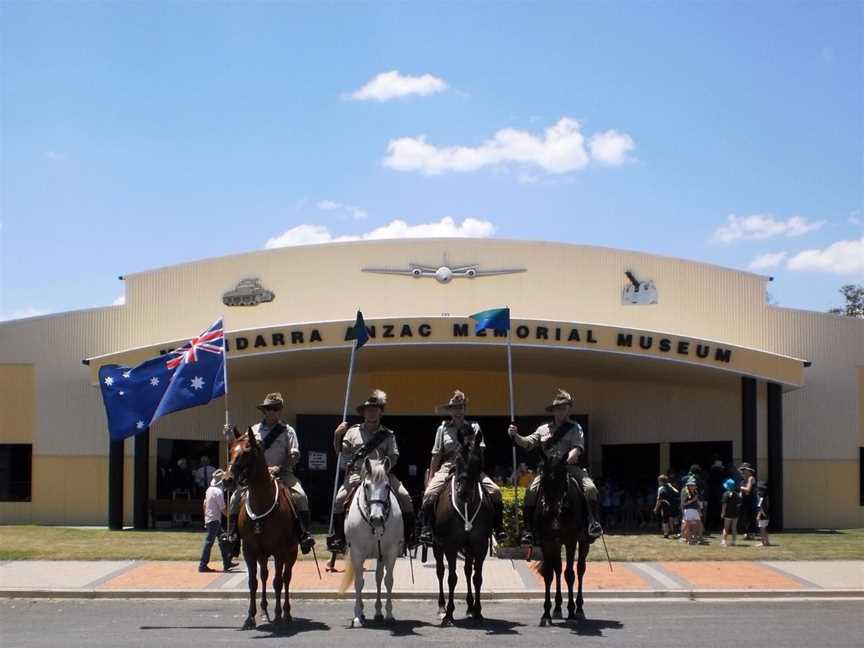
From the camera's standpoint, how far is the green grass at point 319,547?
763 inches

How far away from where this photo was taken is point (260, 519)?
1228 cm

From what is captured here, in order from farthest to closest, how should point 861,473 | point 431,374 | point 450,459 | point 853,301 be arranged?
point 853,301
point 431,374
point 861,473
point 450,459

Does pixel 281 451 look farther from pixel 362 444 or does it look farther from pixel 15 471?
pixel 15 471

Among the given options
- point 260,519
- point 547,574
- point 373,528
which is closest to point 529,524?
point 547,574

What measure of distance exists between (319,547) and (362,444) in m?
8.60

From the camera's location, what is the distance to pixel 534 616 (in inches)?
526

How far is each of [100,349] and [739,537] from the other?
17.5 m

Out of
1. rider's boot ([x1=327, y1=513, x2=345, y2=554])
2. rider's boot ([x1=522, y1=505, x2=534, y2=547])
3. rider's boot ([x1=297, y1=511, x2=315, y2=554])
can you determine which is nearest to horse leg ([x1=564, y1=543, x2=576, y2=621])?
rider's boot ([x1=522, y1=505, x2=534, y2=547])

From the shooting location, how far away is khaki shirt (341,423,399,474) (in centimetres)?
1288

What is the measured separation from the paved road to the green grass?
4.60 m

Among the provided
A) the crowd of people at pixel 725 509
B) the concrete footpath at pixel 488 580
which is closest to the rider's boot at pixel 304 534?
the concrete footpath at pixel 488 580

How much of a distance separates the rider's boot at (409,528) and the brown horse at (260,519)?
1.45 m

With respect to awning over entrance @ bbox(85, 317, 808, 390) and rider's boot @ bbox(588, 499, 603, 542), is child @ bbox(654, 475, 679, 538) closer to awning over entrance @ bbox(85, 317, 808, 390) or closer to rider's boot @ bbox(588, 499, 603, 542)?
awning over entrance @ bbox(85, 317, 808, 390)

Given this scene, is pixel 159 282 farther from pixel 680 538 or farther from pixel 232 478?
pixel 232 478
